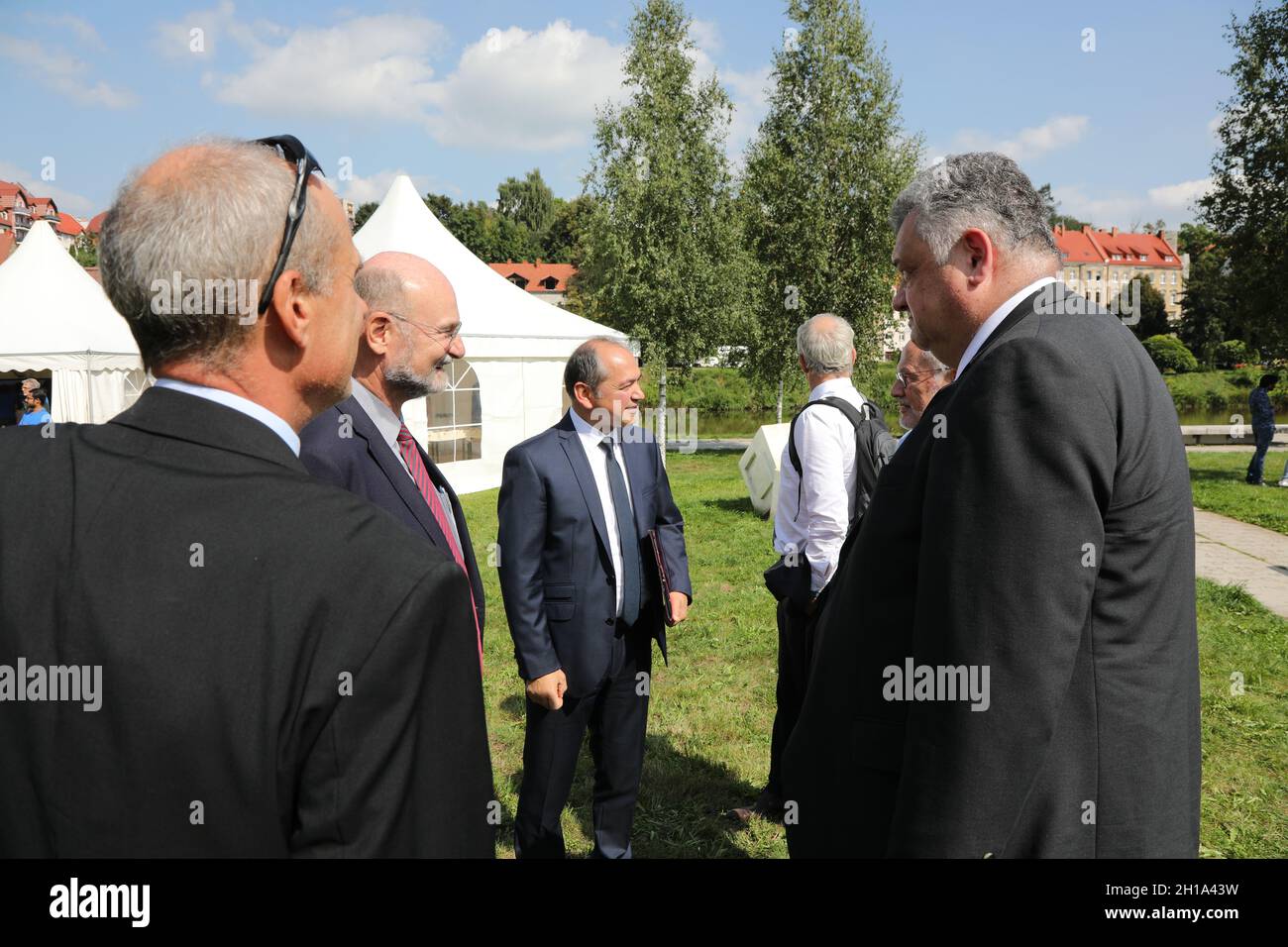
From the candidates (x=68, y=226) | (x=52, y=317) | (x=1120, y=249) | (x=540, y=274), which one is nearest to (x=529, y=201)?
(x=540, y=274)

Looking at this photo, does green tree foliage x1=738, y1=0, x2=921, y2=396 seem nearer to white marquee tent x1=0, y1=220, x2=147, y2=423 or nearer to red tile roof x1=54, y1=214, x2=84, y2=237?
white marquee tent x1=0, y1=220, x2=147, y2=423

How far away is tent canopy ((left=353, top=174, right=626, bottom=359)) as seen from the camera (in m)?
15.9

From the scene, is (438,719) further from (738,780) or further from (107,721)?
(738,780)

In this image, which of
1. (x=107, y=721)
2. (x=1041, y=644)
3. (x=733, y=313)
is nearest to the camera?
(x=107, y=721)

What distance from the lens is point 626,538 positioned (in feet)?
12.7

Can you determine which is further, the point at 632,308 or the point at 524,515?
the point at 632,308

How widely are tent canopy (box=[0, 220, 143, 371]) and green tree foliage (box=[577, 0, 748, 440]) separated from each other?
1489 cm

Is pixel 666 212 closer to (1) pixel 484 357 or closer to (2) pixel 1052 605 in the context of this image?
(1) pixel 484 357

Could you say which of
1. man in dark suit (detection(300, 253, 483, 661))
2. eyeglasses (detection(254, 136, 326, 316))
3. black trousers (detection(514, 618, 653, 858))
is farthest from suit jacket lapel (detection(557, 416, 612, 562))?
eyeglasses (detection(254, 136, 326, 316))

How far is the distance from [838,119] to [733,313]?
24.2ft

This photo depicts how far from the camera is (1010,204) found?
1829mm

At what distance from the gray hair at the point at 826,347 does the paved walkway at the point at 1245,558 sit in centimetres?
531

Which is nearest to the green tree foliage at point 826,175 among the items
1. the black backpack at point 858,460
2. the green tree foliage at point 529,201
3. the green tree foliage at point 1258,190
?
the green tree foliage at point 1258,190
